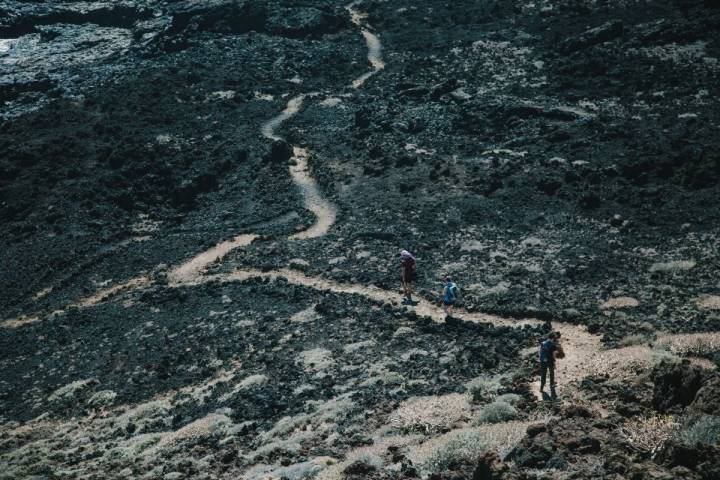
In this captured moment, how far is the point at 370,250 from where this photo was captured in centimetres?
3366

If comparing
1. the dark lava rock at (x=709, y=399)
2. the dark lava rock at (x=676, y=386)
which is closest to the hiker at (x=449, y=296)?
the dark lava rock at (x=676, y=386)

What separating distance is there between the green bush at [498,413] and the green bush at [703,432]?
4.43 metres

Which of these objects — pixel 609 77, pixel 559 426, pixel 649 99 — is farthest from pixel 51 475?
pixel 609 77

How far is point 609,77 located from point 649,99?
17.8ft

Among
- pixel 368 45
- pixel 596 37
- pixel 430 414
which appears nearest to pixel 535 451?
pixel 430 414

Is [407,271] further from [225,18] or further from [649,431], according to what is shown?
[225,18]

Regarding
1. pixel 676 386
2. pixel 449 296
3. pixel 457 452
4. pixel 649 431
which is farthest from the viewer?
pixel 449 296

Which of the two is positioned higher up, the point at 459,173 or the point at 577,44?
the point at 577,44

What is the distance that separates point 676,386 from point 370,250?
20604 mm

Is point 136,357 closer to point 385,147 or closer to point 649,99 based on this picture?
point 385,147

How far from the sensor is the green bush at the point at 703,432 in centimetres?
1161

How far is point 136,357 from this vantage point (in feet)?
91.0

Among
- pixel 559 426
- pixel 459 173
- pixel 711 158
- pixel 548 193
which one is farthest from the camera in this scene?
pixel 459 173

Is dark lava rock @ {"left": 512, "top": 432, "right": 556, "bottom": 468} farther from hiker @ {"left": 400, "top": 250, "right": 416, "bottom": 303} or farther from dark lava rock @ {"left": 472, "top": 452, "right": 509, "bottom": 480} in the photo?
hiker @ {"left": 400, "top": 250, "right": 416, "bottom": 303}
